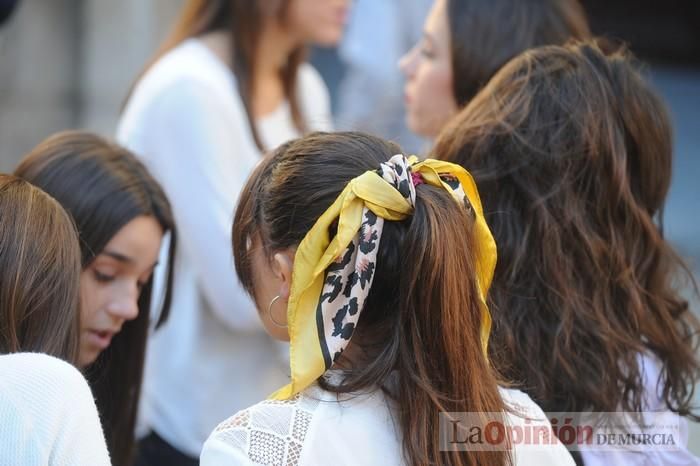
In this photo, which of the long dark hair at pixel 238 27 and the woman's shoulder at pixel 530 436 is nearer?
the woman's shoulder at pixel 530 436

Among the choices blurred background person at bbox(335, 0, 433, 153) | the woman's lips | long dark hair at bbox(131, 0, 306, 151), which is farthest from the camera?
blurred background person at bbox(335, 0, 433, 153)

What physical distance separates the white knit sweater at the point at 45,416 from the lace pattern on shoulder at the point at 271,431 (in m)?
0.20

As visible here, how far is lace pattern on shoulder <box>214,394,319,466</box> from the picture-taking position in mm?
1562

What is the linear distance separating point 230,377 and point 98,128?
421cm

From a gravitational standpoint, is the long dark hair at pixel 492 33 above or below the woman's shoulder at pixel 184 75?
above

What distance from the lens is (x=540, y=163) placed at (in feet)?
7.00

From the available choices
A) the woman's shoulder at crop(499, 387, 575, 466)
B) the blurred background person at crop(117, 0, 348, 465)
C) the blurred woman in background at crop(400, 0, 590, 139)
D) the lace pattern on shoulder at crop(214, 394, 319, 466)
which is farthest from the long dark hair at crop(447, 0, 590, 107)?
the lace pattern on shoulder at crop(214, 394, 319, 466)

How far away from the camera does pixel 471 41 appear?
2688 millimetres

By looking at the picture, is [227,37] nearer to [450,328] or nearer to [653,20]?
[450,328]

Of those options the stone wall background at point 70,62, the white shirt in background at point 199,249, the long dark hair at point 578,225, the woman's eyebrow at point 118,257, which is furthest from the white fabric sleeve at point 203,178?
the stone wall background at point 70,62

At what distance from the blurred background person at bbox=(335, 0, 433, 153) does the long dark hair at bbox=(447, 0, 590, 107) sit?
4.71 ft

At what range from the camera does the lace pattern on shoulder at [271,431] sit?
1.56 metres

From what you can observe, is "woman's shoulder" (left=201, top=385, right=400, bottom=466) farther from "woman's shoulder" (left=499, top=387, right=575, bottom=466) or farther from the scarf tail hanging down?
"woman's shoulder" (left=499, top=387, right=575, bottom=466)

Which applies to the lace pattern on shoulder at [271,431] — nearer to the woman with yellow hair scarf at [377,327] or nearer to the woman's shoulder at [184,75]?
the woman with yellow hair scarf at [377,327]
